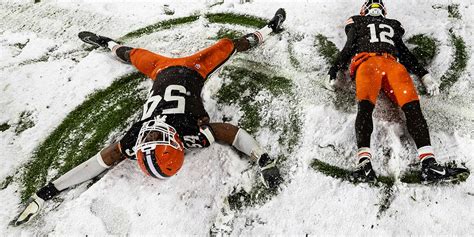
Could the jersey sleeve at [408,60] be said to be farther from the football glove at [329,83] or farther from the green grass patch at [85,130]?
the green grass patch at [85,130]

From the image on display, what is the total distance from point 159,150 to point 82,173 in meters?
0.98

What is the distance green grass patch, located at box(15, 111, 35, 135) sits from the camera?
452 cm

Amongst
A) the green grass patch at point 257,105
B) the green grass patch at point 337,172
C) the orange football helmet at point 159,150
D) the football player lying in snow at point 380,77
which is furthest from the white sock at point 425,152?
the orange football helmet at point 159,150

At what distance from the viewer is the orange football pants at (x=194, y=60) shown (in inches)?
174

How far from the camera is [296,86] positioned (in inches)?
178

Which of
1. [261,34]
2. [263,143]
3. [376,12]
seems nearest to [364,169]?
[263,143]

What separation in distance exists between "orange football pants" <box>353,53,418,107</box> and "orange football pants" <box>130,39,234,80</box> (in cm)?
151

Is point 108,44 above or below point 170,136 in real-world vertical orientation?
below

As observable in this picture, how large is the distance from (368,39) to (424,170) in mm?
1625

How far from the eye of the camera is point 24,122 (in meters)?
4.59

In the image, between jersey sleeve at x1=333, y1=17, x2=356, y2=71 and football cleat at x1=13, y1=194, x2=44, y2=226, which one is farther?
jersey sleeve at x1=333, y1=17, x2=356, y2=71

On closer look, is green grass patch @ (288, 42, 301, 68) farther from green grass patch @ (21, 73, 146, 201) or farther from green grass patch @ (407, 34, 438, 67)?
green grass patch @ (21, 73, 146, 201)

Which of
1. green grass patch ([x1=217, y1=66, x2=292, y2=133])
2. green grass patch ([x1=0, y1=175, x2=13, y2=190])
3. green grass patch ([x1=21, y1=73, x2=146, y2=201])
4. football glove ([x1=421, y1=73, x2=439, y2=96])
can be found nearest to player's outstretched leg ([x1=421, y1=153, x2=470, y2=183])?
football glove ([x1=421, y1=73, x2=439, y2=96])

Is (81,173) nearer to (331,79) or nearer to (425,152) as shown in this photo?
(331,79)
